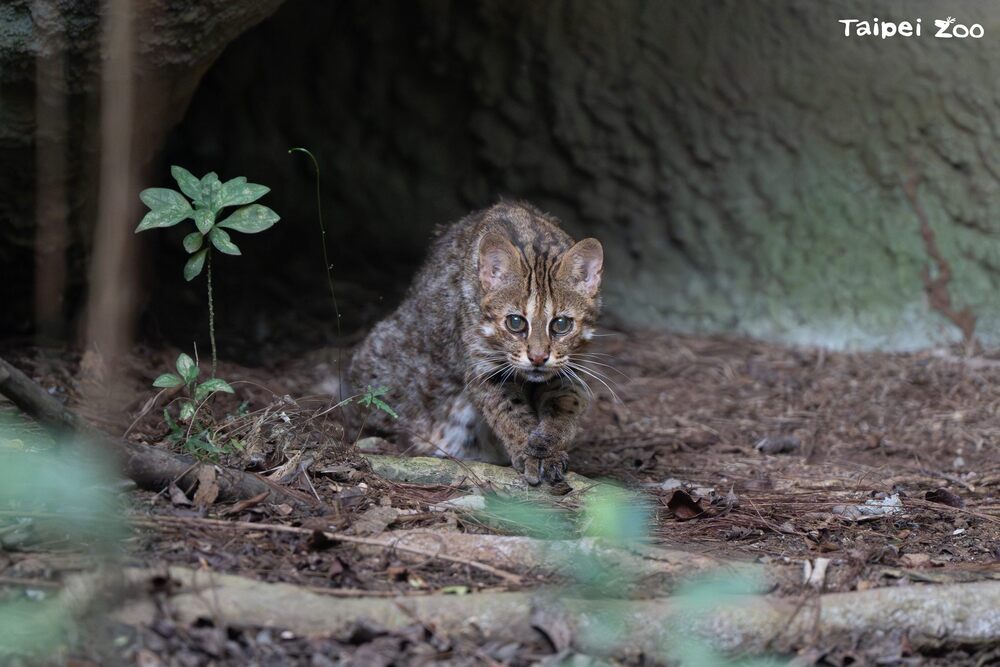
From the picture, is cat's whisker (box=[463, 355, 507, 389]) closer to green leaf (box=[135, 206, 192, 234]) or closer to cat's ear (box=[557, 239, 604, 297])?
cat's ear (box=[557, 239, 604, 297])

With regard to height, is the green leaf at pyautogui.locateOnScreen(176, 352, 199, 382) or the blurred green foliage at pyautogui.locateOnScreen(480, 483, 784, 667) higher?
the green leaf at pyautogui.locateOnScreen(176, 352, 199, 382)

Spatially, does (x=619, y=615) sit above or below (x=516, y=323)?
below

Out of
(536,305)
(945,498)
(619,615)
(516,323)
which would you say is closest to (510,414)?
(516,323)

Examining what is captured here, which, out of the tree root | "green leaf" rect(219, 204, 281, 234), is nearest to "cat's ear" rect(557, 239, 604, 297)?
"green leaf" rect(219, 204, 281, 234)

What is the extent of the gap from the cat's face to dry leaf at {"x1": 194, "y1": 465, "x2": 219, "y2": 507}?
5.85 feet

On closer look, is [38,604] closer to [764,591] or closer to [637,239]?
[764,591]

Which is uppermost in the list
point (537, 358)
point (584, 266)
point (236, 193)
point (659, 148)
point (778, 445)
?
point (659, 148)

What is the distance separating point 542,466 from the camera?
18.4 ft

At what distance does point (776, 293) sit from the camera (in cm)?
914

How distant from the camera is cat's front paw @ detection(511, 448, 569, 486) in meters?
5.59

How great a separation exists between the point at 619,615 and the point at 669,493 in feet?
6.03

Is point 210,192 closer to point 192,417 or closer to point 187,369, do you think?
point 187,369

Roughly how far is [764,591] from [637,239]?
5441mm

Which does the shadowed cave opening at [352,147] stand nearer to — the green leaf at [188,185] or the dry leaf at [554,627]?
the green leaf at [188,185]
